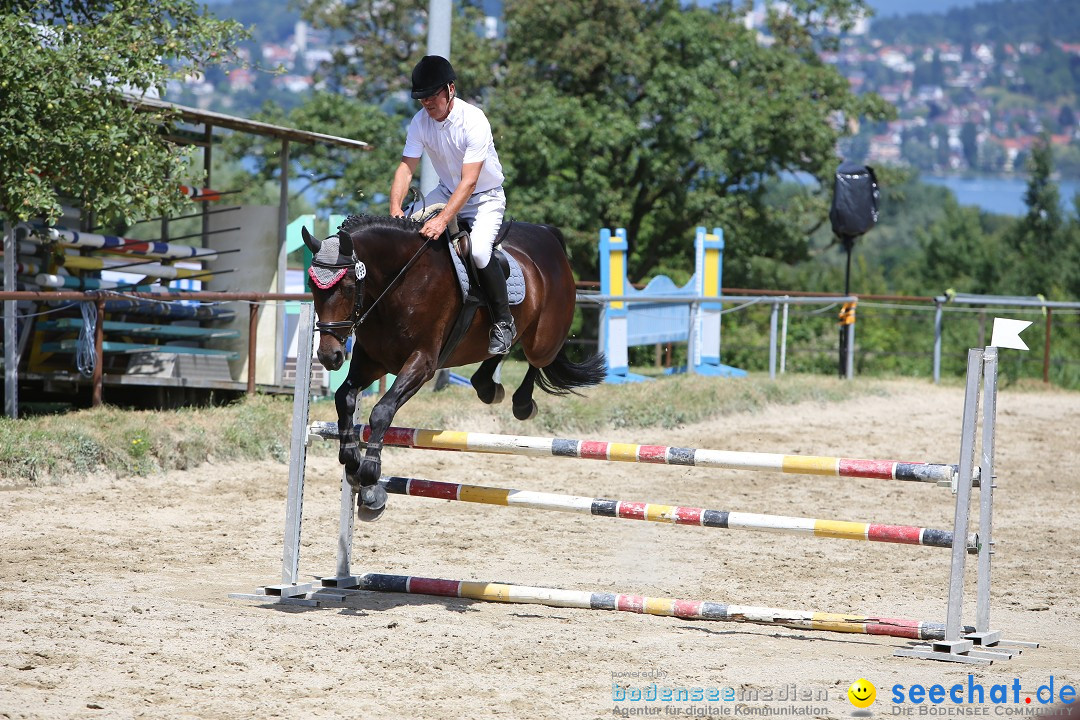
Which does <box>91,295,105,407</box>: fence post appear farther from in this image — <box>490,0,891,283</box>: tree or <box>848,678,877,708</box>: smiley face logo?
<box>490,0,891,283</box>: tree

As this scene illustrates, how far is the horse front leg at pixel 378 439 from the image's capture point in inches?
209

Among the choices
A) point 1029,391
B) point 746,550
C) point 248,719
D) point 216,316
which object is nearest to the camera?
point 248,719

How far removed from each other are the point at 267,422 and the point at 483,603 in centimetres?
434

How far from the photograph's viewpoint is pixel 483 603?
5945 mm

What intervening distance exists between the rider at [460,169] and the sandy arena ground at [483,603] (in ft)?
5.36

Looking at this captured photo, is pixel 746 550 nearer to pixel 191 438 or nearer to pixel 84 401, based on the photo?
pixel 191 438

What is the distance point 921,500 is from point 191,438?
5815 millimetres

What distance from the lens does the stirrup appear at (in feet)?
19.5

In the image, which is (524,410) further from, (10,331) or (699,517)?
(10,331)

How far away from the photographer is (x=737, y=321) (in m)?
27.8

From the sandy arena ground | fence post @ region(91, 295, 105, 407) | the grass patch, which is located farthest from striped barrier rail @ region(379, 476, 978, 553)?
fence post @ region(91, 295, 105, 407)

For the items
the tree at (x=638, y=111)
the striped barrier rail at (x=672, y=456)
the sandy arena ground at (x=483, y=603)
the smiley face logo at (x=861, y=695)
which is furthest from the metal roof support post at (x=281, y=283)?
the tree at (x=638, y=111)

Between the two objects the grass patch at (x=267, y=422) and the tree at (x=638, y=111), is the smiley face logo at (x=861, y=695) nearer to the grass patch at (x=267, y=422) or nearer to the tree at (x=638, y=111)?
the grass patch at (x=267, y=422)

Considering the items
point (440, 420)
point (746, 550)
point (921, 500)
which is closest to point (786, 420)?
point (921, 500)
